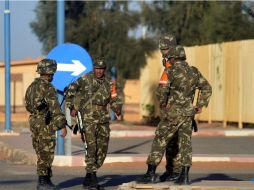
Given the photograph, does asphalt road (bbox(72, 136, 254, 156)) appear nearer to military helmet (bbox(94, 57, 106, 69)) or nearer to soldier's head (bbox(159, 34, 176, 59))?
military helmet (bbox(94, 57, 106, 69))

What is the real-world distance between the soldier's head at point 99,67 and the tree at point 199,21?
19326 millimetres

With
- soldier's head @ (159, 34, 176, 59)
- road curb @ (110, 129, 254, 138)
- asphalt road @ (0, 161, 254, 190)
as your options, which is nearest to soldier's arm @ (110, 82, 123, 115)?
soldier's head @ (159, 34, 176, 59)

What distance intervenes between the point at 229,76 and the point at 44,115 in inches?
645

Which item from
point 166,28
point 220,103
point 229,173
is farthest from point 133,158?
point 166,28

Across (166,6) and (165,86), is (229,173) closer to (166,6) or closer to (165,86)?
(165,86)

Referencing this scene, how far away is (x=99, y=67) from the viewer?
1052 centimetres

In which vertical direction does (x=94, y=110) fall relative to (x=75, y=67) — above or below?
below

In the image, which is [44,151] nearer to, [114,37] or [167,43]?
[167,43]

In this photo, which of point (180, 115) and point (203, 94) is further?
point (203, 94)

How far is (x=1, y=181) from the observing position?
1207cm

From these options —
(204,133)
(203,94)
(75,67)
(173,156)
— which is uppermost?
(75,67)

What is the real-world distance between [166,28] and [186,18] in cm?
145

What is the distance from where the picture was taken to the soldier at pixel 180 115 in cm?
998

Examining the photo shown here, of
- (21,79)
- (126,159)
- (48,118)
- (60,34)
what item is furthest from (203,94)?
(21,79)
